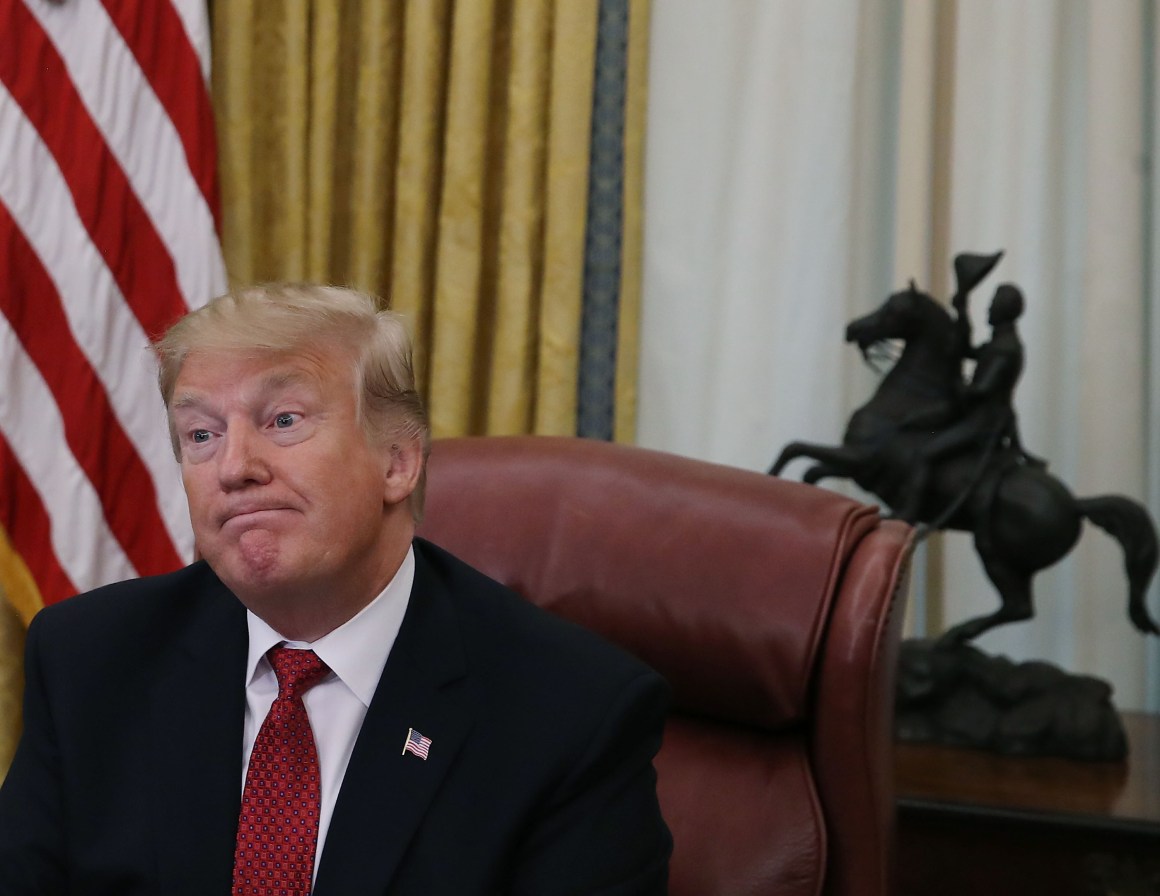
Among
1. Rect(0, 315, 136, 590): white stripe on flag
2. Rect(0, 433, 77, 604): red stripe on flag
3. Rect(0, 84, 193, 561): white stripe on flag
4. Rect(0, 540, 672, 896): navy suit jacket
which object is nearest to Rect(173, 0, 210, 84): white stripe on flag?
Rect(0, 84, 193, 561): white stripe on flag

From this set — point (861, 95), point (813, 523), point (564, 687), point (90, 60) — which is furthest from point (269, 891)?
point (861, 95)

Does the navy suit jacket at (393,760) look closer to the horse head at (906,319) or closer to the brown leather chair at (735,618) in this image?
the brown leather chair at (735,618)

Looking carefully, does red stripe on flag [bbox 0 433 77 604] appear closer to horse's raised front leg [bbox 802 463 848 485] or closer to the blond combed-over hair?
the blond combed-over hair

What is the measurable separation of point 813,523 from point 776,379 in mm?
1354

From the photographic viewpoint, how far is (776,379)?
2.82 m

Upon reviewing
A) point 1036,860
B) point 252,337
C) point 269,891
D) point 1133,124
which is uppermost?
point 1133,124

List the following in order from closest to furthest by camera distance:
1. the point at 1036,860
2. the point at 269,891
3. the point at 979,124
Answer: the point at 269,891 → the point at 1036,860 → the point at 979,124

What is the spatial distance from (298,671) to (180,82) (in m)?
1.60

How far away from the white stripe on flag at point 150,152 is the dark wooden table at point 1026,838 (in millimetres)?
1601

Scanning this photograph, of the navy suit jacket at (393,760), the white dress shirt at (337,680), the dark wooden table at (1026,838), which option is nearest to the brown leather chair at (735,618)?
the navy suit jacket at (393,760)

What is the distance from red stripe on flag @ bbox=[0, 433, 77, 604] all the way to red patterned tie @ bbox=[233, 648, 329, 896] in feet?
4.05

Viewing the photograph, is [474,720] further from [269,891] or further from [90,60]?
[90,60]

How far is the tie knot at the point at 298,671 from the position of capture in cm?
138

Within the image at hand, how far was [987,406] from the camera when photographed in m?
2.30
